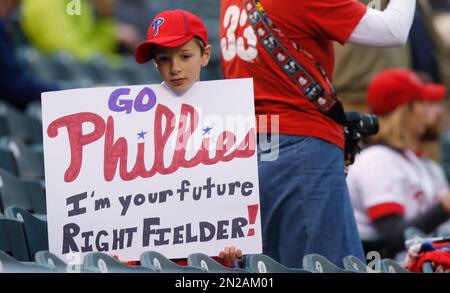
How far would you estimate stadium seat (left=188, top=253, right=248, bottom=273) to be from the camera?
3.72 m

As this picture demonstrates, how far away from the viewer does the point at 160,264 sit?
367 centimetres

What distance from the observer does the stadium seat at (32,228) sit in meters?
3.96

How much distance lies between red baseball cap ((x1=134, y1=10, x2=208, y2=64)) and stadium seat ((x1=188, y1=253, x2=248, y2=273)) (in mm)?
658

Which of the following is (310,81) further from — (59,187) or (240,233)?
(59,187)

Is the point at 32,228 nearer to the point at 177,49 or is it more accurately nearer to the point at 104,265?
the point at 104,265

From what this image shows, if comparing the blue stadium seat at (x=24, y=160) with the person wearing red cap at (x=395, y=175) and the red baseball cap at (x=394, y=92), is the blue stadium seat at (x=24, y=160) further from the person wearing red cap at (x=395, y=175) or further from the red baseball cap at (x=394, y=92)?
the red baseball cap at (x=394, y=92)

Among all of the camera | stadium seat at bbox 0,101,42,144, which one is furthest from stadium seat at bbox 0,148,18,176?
the camera

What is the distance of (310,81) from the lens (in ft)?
13.6

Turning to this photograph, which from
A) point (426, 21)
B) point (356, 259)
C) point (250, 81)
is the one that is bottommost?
point (356, 259)

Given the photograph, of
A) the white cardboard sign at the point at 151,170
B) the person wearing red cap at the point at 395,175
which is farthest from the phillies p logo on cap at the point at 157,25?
the person wearing red cap at the point at 395,175

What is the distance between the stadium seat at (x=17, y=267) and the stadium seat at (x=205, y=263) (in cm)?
56
